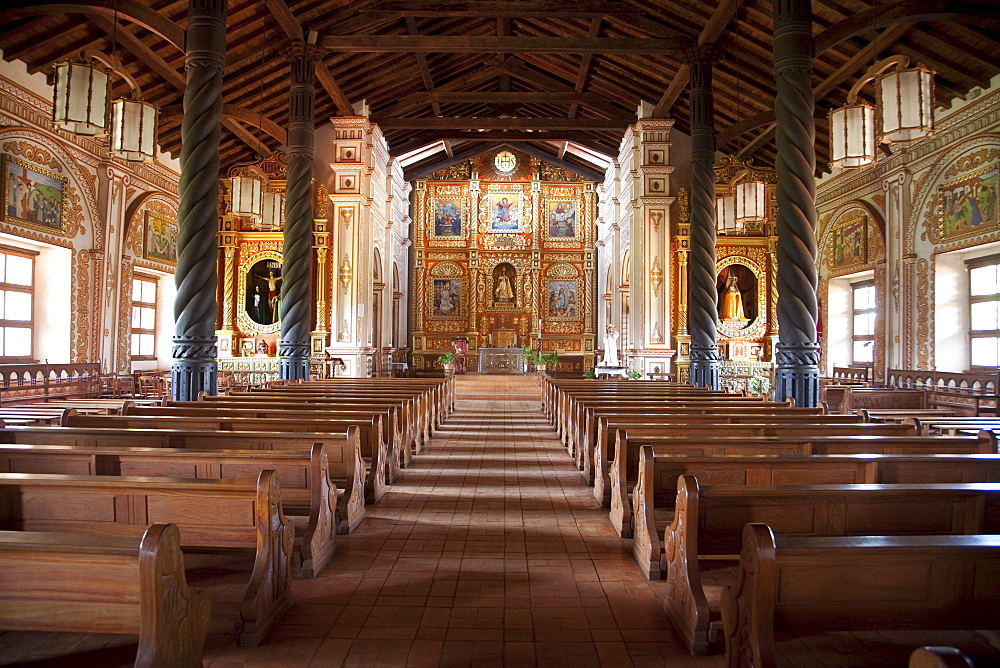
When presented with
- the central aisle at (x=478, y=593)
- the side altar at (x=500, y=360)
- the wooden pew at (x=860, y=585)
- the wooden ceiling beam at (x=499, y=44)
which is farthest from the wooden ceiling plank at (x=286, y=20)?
the side altar at (x=500, y=360)

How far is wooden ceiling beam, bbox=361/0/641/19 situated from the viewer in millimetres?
11602

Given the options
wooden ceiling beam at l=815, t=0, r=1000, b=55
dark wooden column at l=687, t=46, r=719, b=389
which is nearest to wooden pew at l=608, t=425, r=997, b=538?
wooden ceiling beam at l=815, t=0, r=1000, b=55

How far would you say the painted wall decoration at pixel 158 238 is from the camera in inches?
565

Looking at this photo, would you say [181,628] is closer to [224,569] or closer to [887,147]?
[224,569]

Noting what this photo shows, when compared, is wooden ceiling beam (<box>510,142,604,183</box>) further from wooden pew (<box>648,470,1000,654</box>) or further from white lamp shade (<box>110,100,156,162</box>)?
wooden pew (<box>648,470,1000,654</box>)

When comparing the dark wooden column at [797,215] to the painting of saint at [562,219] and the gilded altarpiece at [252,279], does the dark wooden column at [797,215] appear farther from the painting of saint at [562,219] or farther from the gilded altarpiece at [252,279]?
the painting of saint at [562,219]

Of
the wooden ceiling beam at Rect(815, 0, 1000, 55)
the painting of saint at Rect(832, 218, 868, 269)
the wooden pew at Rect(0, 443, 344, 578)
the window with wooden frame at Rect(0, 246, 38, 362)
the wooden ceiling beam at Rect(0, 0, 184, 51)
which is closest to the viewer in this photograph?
the wooden pew at Rect(0, 443, 344, 578)

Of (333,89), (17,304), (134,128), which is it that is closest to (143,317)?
(17,304)

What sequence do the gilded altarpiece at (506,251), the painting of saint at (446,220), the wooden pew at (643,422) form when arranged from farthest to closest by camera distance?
the painting of saint at (446,220), the gilded altarpiece at (506,251), the wooden pew at (643,422)

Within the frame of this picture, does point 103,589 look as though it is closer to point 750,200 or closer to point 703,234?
point 703,234

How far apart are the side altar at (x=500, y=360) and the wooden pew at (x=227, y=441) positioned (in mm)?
18982

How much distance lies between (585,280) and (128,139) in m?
19.6

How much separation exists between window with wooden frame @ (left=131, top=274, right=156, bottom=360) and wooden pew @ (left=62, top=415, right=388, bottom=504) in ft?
35.4

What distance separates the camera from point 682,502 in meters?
3.04
